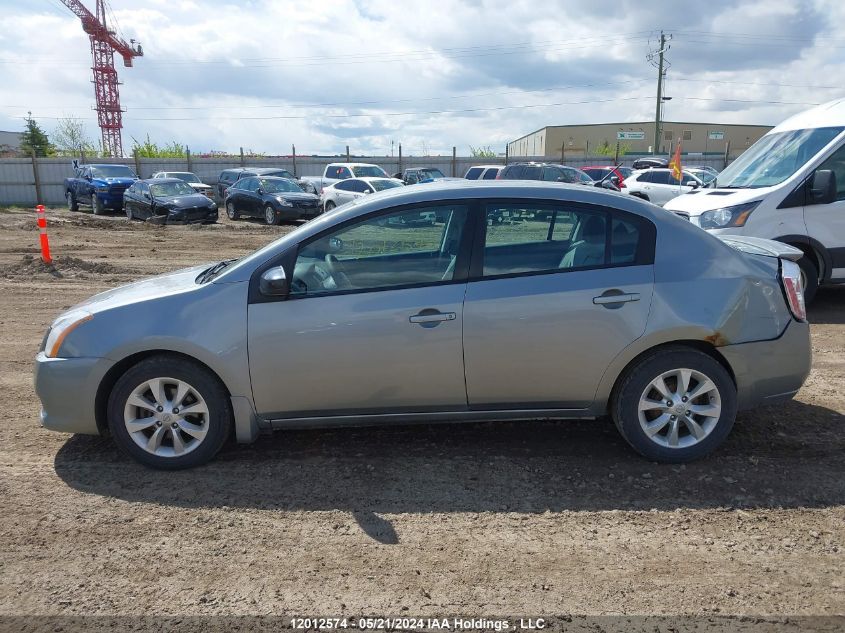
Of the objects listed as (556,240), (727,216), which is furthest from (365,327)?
(727,216)

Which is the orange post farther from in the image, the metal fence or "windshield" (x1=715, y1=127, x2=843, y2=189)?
the metal fence

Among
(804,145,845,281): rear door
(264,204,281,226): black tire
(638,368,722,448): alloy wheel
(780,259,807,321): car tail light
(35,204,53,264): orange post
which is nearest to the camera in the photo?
(638,368,722,448): alloy wheel

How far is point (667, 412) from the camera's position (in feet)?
13.4

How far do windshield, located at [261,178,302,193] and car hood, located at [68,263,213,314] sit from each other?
18.2m

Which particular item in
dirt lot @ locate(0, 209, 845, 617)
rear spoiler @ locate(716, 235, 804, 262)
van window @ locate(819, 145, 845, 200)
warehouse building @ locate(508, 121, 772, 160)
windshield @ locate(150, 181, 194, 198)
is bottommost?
dirt lot @ locate(0, 209, 845, 617)

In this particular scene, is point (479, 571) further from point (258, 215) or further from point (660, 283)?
point (258, 215)

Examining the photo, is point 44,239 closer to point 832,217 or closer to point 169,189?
point 169,189

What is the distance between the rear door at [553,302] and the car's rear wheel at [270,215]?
18.3m

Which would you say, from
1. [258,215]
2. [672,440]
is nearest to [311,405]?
[672,440]

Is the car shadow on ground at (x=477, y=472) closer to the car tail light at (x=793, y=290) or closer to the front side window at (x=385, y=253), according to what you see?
the car tail light at (x=793, y=290)

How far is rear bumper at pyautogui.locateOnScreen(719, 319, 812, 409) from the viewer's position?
13.4ft

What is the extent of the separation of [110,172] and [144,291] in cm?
2509

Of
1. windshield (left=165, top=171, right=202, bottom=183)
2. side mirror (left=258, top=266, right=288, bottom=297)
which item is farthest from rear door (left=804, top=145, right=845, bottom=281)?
windshield (left=165, top=171, right=202, bottom=183)

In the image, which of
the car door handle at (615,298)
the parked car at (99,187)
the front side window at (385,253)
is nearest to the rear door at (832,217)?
the car door handle at (615,298)
